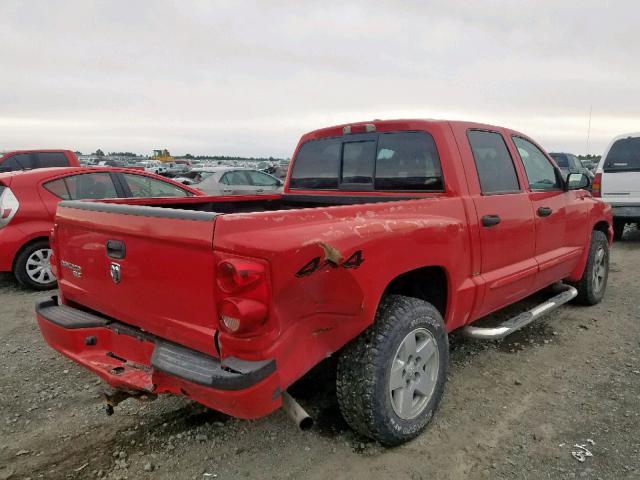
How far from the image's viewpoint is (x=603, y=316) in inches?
195

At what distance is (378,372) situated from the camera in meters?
2.55

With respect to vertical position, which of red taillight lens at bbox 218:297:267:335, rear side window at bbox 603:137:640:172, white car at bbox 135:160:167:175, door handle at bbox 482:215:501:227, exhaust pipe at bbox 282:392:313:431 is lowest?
exhaust pipe at bbox 282:392:313:431

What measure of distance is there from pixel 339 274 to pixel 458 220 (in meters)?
1.16

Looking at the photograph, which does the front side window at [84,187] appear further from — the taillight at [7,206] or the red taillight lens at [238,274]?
the red taillight lens at [238,274]

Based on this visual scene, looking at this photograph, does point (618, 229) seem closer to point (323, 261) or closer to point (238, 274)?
point (323, 261)

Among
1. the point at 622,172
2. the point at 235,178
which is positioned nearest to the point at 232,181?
the point at 235,178

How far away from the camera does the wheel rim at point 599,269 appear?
16.9 ft

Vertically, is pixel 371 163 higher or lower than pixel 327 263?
higher

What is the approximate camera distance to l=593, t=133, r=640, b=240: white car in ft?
27.1

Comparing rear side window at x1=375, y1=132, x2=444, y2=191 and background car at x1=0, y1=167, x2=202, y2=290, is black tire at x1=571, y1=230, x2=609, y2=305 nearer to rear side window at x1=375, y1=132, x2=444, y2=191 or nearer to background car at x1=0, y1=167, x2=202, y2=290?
rear side window at x1=375, y1=132, x2=444, y2=191

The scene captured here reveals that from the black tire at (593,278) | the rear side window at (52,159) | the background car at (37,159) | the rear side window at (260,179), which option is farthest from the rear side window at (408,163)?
the rear side window at (52,159)

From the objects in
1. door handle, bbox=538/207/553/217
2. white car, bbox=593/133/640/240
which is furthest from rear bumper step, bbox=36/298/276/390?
white car, bbox=593/133/640/240

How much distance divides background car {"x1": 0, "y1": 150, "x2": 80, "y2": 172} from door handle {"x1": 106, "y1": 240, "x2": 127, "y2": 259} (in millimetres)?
9900

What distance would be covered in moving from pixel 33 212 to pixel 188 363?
4778mm
